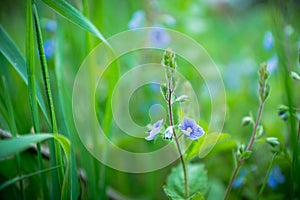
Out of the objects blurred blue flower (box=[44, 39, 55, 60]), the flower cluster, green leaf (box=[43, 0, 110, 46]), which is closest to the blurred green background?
blurred blue flower (box=[44, 39, 55, 60])

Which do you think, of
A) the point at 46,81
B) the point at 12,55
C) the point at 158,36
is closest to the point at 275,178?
the point at 158,36

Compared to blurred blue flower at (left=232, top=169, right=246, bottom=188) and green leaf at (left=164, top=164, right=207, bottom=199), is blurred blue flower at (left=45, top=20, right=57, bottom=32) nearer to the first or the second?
green leaf at (left=164, top=164, right=207, bottom=199)

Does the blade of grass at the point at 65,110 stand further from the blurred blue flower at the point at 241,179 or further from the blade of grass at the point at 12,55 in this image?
the blurred blue flower at the point at 241,179

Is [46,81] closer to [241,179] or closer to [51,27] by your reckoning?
[241,179]

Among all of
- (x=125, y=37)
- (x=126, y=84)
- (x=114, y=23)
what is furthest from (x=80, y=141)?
(x=114, y=23)

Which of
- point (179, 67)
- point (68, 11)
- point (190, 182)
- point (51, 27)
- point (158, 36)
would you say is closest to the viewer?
point (68, 11)

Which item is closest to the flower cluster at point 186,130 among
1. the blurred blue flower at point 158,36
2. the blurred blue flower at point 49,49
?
the blurred blue flower at point 158,36
